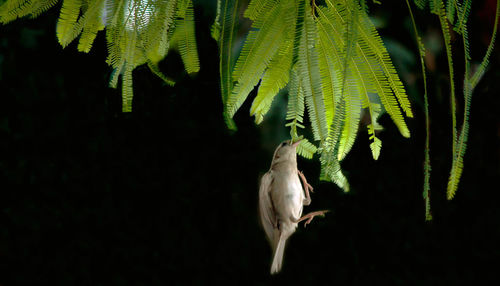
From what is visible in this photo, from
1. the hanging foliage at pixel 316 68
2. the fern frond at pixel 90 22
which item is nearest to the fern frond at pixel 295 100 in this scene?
the hanging foliage at pixel 316 68

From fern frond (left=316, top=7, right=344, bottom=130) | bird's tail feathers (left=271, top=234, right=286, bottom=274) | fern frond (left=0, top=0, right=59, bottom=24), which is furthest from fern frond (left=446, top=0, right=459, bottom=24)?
fern frond (left=0, top=0, right=59, bottom=24)

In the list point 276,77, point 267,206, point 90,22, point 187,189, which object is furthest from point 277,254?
point 187,189

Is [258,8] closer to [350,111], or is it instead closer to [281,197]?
[350,111]

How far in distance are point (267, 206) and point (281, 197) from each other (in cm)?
6

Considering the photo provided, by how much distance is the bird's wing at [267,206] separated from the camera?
0.69m

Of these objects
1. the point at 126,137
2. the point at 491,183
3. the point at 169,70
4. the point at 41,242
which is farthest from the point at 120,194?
the point at 491,183

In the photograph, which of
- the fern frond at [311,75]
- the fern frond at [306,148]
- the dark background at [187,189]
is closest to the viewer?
the fern frond at [311,75]

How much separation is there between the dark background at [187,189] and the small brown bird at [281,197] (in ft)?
2.19

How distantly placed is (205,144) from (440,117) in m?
0.77

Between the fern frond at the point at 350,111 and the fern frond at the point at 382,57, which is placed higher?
the fern frond at the point at 382,57

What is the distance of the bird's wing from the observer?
0.69 m

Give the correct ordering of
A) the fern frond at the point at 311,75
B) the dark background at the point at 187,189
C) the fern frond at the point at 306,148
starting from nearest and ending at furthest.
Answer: the fern frond at the point at 311,75
the fern frond at the point at 306,148
the dark background at the point at 187,189

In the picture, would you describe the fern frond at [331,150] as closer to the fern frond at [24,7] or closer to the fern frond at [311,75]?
the fern frond at [311,75]

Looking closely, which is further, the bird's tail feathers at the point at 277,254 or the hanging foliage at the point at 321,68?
the bird's tail feathers at the point at 277,254
